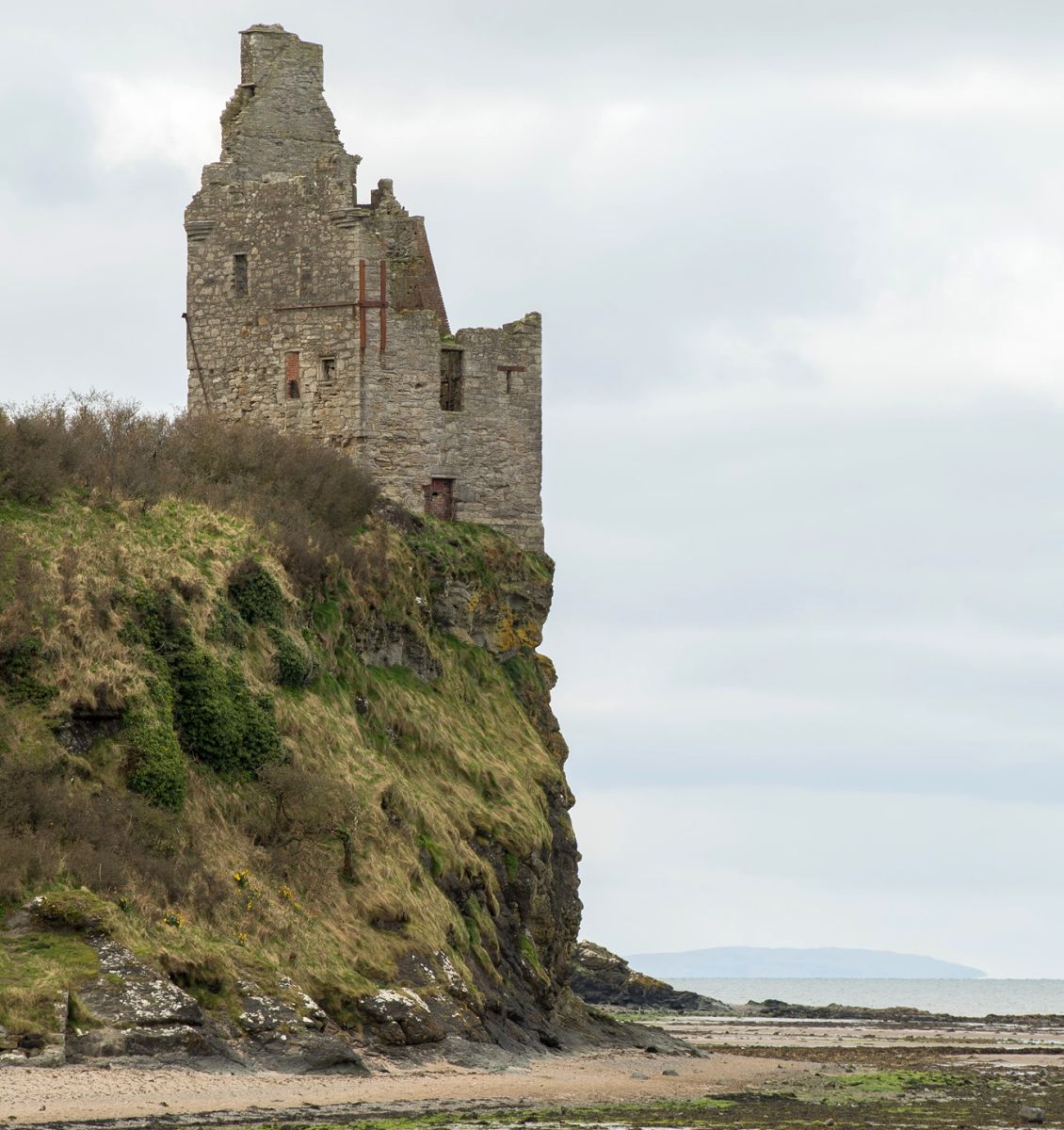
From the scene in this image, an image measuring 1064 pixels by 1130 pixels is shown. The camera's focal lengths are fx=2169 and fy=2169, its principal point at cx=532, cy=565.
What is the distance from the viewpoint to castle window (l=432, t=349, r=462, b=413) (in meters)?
49.9

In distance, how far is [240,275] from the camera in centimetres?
4928

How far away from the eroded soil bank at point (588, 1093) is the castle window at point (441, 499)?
43.3ft

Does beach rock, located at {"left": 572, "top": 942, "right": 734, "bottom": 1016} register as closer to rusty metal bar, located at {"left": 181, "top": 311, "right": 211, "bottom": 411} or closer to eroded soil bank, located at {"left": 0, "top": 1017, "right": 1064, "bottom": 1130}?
eroded soil bank, located at {"left": 0, "top": 1017, "right": 1064, "bottom": 1130}

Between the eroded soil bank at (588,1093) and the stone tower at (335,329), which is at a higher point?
the stone tower at (335,329)

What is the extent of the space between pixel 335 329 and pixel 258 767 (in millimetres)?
14132

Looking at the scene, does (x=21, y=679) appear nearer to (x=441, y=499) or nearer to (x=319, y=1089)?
(x=319, y=1089)

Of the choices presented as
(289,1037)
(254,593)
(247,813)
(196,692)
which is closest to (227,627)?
(254,593)

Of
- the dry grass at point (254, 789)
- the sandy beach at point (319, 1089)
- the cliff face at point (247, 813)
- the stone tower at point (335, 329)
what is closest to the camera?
the sandy beach at point (319, 1089)

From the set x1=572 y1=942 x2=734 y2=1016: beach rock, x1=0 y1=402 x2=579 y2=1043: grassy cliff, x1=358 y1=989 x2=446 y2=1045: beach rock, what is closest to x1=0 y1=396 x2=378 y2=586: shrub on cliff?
x1=0 y1=402 x2=579 y2=1043: grassy cliff

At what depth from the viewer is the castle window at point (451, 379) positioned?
1966 inches

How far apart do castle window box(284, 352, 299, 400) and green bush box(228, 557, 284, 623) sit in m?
10.1

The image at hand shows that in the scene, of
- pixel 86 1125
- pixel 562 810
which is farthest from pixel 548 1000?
pixel 86 1125

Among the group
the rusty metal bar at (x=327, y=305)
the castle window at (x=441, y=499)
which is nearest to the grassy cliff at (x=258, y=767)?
the castle window at (x=441, y=499)

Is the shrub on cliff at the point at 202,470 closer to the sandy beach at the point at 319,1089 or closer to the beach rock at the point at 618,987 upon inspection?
the sandy beach at the point at 319,1089
